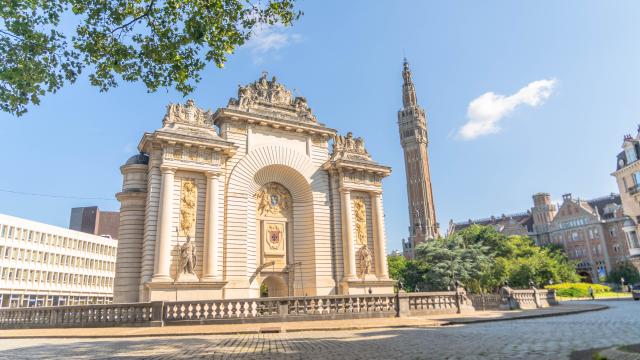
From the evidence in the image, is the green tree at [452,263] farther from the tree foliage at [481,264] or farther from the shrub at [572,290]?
the shrub at [572,290]

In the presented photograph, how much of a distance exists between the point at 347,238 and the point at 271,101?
1216cm

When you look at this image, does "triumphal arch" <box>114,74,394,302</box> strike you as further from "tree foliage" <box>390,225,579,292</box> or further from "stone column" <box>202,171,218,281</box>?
"tree foliage" <box>390,225,579,292</box>

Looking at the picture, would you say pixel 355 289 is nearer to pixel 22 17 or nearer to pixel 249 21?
pixel 249 21

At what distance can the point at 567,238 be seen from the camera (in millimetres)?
92188

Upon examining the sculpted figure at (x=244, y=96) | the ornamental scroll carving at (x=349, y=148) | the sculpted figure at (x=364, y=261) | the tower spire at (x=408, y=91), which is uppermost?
the tower spire at (x=408, y=91)

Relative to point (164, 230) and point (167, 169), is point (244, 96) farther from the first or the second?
point (164, 230)

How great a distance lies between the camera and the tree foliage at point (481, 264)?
150ft

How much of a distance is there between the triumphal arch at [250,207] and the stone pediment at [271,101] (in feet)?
0.30

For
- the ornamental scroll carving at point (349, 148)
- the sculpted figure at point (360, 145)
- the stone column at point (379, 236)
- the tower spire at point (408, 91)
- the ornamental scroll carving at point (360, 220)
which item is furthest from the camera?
the tower spire at point (408, 91)

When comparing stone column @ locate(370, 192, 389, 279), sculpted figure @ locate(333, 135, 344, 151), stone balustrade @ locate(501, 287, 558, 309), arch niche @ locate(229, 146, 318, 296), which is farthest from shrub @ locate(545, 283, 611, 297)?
arch niche @ locate(229, 146, 318, 296)

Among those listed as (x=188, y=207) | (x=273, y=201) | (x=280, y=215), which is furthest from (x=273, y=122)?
(x=188, y=207)

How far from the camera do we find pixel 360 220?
33.2m

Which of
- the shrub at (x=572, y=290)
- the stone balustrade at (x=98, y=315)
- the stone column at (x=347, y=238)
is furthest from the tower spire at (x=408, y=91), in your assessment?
the stone balustrade at (x=98, y=315)

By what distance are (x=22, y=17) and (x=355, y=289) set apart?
25.5 meters
